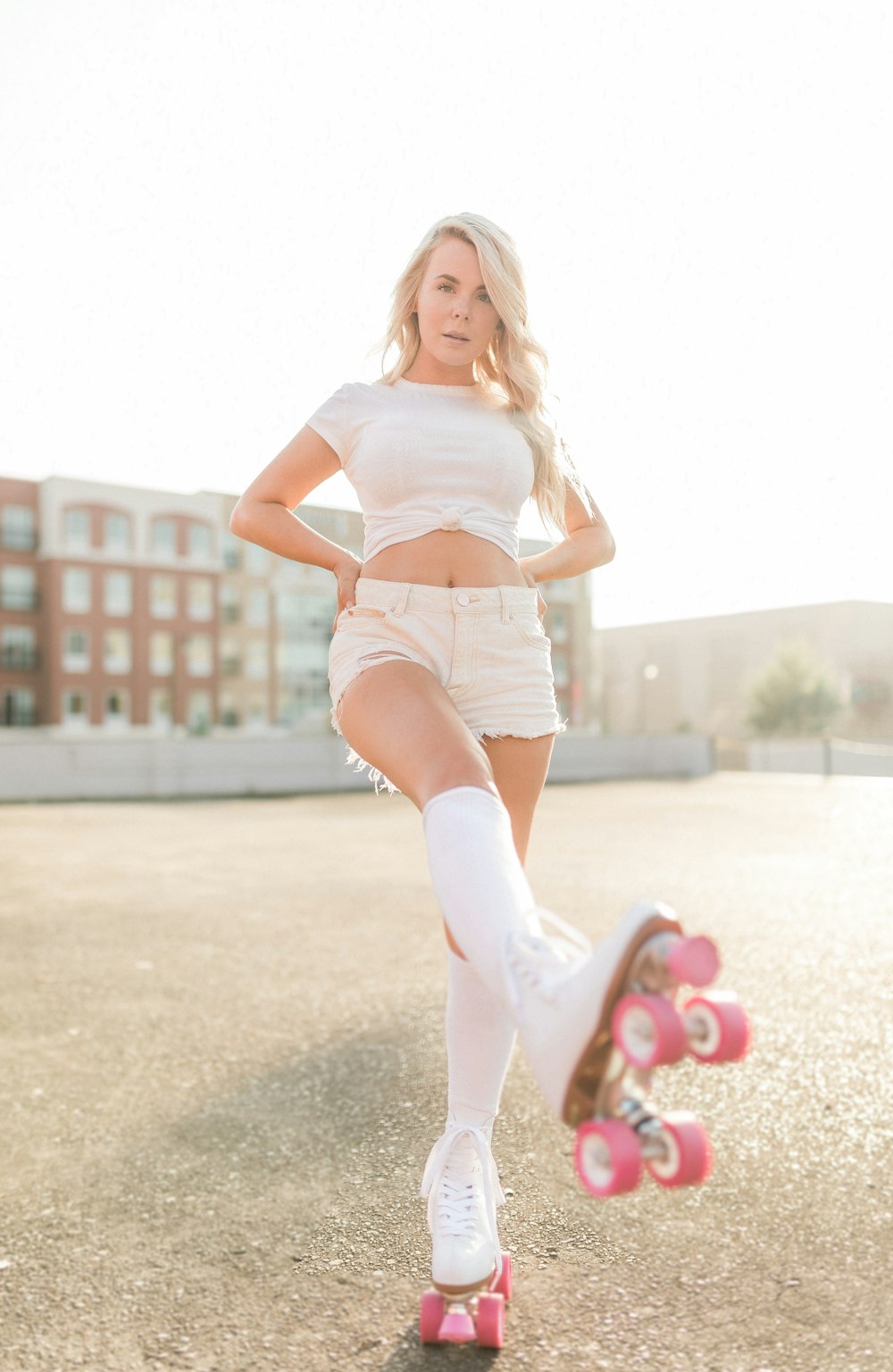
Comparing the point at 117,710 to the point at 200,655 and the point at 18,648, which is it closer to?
the point at 200,655

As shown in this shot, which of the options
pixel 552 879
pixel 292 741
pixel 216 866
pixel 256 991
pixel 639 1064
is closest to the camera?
pixel 639 1064

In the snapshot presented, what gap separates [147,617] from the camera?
189 ft

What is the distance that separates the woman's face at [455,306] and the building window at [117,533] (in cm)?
5609

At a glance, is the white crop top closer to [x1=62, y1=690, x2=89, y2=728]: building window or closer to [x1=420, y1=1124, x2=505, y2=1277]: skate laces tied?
[x1=420, y1=1124, x2=505, y2=1277]: skate laces tied

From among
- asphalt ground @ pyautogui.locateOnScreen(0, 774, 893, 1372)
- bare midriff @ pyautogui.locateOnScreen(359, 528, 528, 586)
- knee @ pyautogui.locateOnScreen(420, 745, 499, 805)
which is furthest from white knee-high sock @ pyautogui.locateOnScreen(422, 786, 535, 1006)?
asphalt ground @ pyautogui.locateOnScreen(0, 774, 893, 1372)

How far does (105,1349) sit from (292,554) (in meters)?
1.58

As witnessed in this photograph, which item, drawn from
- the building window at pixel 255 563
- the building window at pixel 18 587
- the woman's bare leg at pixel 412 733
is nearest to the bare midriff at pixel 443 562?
the woman's bare leg at pixel 412 733

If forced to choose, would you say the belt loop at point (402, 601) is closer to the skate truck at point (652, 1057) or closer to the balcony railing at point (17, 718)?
the skate truck at point (652, 1057)

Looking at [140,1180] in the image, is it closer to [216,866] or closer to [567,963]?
[567,963]

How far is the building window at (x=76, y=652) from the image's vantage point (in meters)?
55.0

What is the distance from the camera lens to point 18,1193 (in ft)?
9.59

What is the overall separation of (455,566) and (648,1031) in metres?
1.07

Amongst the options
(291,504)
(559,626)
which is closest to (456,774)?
(291,504)

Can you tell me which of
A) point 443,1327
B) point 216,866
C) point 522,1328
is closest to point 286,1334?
point 443,1327
